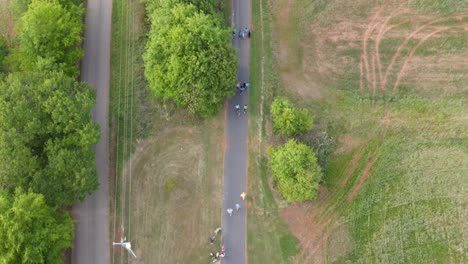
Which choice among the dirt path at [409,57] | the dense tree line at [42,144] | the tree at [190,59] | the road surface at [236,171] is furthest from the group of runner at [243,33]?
the dense tree line at [42,144]

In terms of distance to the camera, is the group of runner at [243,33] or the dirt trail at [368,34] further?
the group of runner at [243,33]

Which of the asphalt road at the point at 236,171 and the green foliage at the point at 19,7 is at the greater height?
the green foliage at the point at 19,7

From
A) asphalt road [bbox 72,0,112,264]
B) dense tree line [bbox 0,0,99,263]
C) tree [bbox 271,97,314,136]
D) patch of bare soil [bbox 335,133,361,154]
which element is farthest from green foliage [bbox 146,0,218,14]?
patch of bare soil [bbox 335,133,361,154]

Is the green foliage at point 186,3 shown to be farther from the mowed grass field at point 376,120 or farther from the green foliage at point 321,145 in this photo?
the green foliage at point 321,145

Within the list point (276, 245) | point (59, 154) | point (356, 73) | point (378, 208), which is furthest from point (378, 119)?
point (59, 154)

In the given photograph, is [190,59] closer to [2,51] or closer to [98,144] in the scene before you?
[98,144]

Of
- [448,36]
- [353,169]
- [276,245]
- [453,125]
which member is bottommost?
[276,245]

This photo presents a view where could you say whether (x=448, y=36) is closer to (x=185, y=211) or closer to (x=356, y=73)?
(x=356, y=73)

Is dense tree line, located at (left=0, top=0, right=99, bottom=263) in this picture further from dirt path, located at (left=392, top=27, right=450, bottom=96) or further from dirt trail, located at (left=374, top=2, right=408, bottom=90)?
dirt path, located at (left=392, top=27, right=450, bottom=96)
